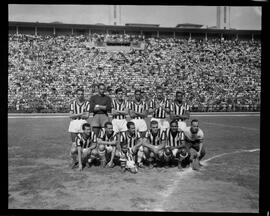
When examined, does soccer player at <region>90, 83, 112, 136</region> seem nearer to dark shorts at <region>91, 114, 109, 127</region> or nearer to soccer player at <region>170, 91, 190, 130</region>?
dark shorts at <region>91, 114, 109, 127</region>

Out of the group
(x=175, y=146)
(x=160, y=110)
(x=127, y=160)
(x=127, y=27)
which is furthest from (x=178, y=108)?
(x=127, y=27)

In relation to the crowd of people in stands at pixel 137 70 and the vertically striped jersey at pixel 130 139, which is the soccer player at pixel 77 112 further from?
the crowd of people in stands at pixel 137 70

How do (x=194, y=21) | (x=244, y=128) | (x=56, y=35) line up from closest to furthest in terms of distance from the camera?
1. (x=244, y=128)
2. (x=56, y=35)
3. (x=194, y=21)

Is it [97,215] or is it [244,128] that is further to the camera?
[244,128]

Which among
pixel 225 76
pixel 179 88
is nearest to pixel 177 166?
pixel 179 88

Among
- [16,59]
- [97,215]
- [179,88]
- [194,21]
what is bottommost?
[97,215]

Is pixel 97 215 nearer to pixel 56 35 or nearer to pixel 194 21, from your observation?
pixel 56 35

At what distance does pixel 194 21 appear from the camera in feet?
90.2

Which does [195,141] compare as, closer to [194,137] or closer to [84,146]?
[194,137]

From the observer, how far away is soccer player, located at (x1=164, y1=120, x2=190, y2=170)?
211 inches

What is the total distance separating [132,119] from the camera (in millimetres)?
6496

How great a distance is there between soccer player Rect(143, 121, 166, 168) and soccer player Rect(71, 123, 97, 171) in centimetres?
97

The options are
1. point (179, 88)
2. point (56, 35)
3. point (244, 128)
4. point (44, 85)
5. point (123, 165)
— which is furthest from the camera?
point (56, 35)
